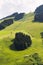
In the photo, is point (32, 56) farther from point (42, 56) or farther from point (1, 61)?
point (1, 61)

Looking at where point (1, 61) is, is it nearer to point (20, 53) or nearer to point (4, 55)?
point (4, 55)

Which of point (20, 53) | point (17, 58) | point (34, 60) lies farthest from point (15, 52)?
point (34, 60)

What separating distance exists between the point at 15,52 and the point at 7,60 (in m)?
22.7

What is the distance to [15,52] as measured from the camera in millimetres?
196750

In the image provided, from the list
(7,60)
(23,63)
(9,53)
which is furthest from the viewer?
(9,53)

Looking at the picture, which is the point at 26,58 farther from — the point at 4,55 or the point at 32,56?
the point at 4,55

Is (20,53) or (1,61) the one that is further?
(20,53)

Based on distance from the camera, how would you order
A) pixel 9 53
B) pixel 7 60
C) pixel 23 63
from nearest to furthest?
1. pixel 23 63
2. pixel 7 60
3. pixel 9 53

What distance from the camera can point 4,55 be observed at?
18600 centimetres

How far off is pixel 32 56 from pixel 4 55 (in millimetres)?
26376

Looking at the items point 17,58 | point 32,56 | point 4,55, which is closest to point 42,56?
point 32,56

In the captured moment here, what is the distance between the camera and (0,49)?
19862 cm

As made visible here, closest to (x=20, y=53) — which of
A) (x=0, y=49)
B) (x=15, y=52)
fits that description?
(x=15, y=52)

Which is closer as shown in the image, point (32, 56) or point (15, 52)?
point (32, 56)
